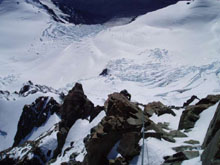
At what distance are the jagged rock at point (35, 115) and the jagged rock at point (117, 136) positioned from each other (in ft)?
153

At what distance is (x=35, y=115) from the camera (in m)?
66.2

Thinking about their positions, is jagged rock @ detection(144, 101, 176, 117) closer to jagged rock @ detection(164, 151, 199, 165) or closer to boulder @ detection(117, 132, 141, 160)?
boulder @ detection(117, 132, 141, 160)

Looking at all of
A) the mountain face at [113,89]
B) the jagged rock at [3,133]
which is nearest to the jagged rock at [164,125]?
the mountain face at [113,89]

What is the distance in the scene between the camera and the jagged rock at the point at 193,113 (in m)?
17.4

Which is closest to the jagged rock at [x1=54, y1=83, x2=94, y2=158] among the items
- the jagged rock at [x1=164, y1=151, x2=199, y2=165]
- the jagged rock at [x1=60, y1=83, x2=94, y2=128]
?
the jagged rock at [x1=60, y1=83, x2=94, y2=128]

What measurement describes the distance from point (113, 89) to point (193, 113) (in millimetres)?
70032

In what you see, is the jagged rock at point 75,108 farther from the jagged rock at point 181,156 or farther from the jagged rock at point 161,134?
the jagged rock at point 181,156

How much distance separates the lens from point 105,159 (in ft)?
50.5

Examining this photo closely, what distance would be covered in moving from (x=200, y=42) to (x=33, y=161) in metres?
101

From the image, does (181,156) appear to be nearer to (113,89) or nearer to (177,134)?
(177,134)

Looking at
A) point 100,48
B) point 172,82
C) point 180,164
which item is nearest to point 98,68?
point 100,48

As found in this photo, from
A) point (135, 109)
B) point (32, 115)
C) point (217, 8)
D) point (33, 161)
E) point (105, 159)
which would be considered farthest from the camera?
point (217, 8)

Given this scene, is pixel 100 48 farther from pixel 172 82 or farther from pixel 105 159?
pixel 105 159

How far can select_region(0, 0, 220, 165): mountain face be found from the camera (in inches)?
605
